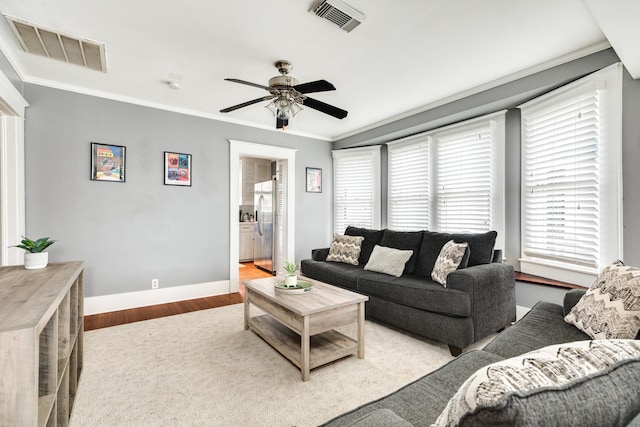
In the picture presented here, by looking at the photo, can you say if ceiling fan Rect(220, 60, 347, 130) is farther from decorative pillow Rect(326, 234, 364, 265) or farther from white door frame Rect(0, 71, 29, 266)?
white door frame Rect(0, 71, 29, 266)

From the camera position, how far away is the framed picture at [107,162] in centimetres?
342

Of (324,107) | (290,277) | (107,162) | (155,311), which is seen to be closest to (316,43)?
(324,107)

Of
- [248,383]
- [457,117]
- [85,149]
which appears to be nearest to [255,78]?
[85,149]

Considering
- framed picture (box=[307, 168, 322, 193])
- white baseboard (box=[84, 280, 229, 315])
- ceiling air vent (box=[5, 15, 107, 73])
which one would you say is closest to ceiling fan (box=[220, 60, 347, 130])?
ceiling air vent (box=[5, 15, 107, 73])

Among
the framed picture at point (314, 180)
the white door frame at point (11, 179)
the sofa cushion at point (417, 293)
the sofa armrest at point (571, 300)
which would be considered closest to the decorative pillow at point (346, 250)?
the sofa cushion at point (417, 293)

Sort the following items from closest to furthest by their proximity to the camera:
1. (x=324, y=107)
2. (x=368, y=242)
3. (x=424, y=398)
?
1. (x=424, y=398)
2. (x=324, y=107)
3. (x=368, y=242)

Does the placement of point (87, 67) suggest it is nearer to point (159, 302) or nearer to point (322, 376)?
point (159, 302)

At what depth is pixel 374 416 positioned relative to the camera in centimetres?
84

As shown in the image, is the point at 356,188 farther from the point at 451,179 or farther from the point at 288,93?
the point at 288,93

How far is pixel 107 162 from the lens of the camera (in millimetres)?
3492

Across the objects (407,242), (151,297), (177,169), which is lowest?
(151,297)

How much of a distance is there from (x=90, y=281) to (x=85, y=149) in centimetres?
151

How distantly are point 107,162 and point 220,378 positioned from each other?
2874 mm

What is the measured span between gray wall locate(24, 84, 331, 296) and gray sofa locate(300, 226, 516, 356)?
2066 millimetres
